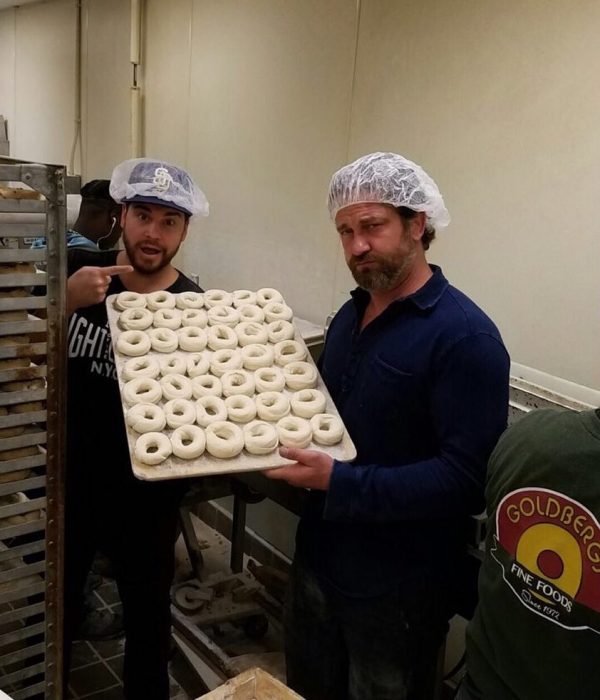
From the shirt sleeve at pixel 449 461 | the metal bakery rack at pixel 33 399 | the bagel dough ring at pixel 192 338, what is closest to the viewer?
the metal bakery rack at pixel 33 399

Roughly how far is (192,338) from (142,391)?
0.25 metres

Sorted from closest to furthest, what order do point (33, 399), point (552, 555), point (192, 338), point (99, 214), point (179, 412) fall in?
point (552, 555) → point (33, 399) → point (179, 412) → point (192, 338) → point (99, 214)

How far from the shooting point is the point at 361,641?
1.50m

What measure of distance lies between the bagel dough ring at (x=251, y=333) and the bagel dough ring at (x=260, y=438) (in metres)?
0.34

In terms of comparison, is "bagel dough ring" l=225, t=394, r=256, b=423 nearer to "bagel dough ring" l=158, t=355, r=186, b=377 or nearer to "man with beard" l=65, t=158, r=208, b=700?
"bagel dough ring" l=158, t=355, r=186, b=377

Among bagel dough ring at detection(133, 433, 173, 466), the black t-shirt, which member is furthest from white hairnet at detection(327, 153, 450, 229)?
the black t-shirt

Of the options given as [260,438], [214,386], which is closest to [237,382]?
[214,386]

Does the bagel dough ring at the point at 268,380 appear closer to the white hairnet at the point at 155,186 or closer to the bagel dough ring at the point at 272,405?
the bagel dough ring at the point at 272,405

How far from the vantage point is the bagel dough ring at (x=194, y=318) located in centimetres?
180

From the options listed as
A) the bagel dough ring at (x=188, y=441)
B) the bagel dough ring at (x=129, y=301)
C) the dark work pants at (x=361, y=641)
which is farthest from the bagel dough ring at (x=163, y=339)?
the dark work pants at (x=361, y=641)

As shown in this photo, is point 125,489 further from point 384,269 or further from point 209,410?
point 384,269

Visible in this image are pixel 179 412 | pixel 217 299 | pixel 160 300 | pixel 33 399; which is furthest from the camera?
pixel 217 299

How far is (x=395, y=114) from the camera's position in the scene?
2.23 m

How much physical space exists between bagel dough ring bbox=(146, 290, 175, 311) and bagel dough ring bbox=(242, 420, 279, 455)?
53 cm
